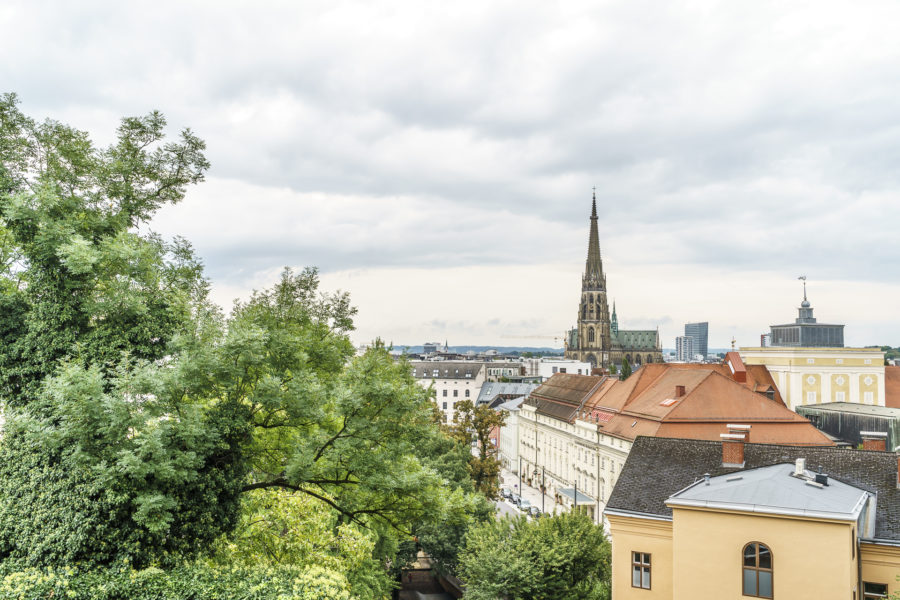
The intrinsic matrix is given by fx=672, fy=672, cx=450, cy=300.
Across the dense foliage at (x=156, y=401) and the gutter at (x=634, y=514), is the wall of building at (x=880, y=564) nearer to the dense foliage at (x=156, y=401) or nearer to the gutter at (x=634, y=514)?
the gutter at (x=634, y=514)

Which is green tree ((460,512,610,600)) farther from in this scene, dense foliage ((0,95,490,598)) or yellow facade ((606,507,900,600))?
dense foliage ((0,95,490,598))

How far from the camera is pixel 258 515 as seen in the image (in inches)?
748

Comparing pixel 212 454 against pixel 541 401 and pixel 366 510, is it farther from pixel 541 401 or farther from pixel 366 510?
pixel 541 401

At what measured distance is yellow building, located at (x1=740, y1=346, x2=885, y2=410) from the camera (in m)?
72.1

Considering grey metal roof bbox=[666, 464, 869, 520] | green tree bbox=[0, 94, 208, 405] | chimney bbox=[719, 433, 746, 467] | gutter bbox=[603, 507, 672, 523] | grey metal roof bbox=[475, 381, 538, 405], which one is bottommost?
grey metal roof bbox=[475, 381, 538, 405]

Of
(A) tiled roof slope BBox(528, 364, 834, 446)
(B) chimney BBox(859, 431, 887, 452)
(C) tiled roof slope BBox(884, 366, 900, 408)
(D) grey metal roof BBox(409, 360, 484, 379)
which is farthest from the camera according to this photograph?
(D) grey metal roof BBox(409, 360, 484, 379)

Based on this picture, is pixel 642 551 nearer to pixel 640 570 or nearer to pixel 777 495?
pixel 640 570

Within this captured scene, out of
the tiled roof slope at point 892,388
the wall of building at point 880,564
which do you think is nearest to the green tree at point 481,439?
the wall of building at point 880,564

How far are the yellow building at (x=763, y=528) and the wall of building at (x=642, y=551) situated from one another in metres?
0.04

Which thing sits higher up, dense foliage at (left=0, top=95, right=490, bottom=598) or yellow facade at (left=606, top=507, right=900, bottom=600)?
dense foliage at (left=0, top=95, right=490, bottom=598)

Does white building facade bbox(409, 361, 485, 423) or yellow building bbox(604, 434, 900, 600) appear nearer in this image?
yellow building bbox(604, 434, 900, 600)

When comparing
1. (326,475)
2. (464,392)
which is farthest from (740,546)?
(464,392)

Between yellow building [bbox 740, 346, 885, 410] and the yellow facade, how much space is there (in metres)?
55.6

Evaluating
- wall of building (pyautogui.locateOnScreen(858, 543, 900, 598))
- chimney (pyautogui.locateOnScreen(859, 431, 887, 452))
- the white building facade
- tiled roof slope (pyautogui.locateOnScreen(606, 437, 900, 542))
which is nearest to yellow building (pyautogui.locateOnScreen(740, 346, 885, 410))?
chimney (pyautogui.locateOnScreen(859, 431, 887, 452))
